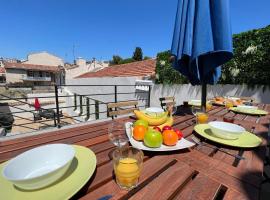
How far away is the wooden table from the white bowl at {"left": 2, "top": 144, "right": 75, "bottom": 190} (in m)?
0.13

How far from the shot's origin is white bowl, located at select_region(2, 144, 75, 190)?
1.86ft

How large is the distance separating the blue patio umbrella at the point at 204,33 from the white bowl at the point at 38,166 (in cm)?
136

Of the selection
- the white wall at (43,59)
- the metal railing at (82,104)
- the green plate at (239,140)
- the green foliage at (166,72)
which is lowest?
the metal railing at (82,104)

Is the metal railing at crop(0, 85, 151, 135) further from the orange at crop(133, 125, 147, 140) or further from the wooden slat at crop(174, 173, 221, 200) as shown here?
the wooden slat at crop(174, 173, 221, 200)

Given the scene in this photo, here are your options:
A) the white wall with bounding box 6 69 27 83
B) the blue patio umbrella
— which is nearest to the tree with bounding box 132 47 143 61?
the white wall with bounding box 6 69 27 83

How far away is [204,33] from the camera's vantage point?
1463 mm

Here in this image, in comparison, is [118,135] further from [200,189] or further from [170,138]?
[200,189]

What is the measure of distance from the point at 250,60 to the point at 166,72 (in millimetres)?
2650

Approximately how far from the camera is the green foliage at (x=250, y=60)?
13.0ft

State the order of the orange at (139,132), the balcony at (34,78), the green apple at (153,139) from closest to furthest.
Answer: the green apple at (153,139)
the orange at (139,132)
the balcony at (34,78)

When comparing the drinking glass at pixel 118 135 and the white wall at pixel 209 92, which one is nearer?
the drinking glass at pixel 118 135

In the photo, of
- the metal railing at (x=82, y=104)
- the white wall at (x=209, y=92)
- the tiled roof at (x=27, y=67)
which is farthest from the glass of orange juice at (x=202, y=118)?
the tiled roof at (x=27, y=67)

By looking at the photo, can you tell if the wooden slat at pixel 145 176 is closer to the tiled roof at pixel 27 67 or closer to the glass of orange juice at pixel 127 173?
the glass of orange juice at pixel 127 173

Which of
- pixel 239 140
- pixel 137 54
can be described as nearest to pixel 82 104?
pixel 239 140
